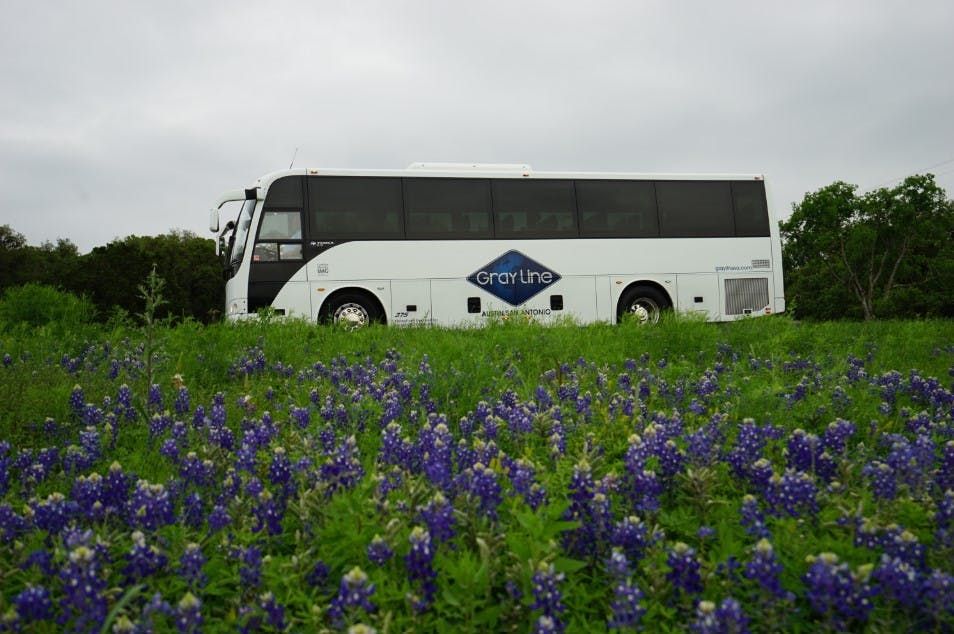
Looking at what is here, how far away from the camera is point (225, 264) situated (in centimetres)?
1620

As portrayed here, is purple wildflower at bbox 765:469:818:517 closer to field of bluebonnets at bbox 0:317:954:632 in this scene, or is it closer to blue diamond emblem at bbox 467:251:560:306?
field of bluebonnets at bbox 0:317:954:632

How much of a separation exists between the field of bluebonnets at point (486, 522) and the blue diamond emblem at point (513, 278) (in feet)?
37.0

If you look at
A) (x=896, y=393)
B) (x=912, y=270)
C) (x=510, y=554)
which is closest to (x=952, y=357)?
(x=896, y=393)

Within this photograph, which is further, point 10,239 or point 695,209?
point 10,239

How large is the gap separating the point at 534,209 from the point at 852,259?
115 feet

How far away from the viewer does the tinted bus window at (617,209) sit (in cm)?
1686

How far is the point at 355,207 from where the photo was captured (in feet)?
50.5

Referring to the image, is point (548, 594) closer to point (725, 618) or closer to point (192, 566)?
point (725, 618)

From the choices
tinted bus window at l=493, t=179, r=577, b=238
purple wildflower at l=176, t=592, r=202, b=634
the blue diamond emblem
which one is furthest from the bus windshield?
purple wildflower at l=176, t=592, r=202, b=634

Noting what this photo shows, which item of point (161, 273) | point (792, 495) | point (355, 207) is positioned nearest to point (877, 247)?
point (355, 207)

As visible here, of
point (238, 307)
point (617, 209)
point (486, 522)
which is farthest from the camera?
point (617, 209)

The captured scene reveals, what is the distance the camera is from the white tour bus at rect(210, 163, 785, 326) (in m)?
14.9

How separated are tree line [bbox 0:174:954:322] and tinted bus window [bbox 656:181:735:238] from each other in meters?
26.6

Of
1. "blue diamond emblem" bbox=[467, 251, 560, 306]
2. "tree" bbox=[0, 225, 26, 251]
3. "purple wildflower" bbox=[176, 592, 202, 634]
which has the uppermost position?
"tree" bbox=[0, 225, 26, 251]
